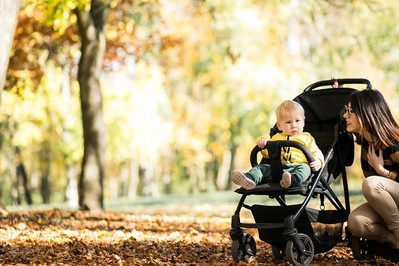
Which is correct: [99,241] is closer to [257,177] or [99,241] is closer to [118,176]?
[257,177]

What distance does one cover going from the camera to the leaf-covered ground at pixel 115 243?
6.07 metres

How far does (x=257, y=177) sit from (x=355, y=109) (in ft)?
3.50

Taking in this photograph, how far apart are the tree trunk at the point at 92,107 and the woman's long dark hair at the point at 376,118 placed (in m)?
6.98

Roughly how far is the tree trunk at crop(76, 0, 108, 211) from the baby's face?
21.9 ft

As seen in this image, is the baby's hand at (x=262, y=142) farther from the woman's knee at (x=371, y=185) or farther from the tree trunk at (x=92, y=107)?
the tree trunk at (x=92, y=107)

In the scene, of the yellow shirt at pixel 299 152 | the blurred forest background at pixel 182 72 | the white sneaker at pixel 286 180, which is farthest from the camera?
the blurred forest background at pixel 182 72

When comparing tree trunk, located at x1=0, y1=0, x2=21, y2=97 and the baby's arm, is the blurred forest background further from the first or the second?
the baby's arm

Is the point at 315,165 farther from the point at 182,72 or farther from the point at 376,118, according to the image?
the point at 182,72

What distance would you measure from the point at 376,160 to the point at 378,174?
0.42 feet

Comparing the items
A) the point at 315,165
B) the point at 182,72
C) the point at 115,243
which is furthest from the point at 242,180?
the point at 182,72

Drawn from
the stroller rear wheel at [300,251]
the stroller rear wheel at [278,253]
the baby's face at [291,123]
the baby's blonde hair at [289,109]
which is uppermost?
the baby's blonde hair at [289,109]

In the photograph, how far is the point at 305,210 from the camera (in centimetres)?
559

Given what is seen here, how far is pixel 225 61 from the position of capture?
2598 centimetres

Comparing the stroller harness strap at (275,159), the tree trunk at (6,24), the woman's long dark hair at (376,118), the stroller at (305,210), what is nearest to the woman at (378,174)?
the woman's long dark hair at (376,118)
